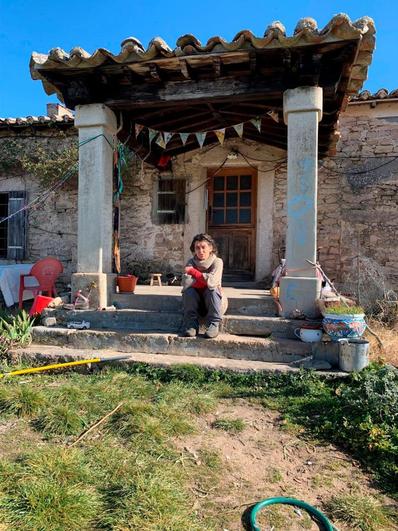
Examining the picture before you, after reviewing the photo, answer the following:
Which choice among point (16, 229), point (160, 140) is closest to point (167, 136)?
point (160, 140)

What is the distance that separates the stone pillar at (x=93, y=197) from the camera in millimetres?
4887

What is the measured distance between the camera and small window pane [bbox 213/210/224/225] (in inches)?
318

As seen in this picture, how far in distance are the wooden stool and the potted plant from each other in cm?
423

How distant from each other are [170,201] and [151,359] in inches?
190

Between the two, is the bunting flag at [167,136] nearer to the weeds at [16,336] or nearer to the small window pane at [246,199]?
the small window pane at [246,199]

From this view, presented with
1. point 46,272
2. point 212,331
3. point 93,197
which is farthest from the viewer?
point 46,272

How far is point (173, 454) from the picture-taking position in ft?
8.34

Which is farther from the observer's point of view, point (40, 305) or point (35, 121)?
point (35, 121)

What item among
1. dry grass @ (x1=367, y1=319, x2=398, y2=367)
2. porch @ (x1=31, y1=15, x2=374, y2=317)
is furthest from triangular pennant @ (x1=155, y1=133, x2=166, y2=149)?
dry grass @ (x1=367, y1=319, x2=398, y2=367)

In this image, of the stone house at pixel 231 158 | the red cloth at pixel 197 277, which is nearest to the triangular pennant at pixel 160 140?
the stone house at pixel 231 158

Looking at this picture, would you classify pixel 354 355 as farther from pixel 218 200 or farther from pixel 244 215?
pixel 218 200

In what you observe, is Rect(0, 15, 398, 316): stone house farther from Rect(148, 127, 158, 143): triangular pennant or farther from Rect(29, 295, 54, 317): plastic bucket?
Rect(29, 295, 54, 317): plastic bucket

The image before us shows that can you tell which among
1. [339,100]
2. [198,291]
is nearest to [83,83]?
[198,291]

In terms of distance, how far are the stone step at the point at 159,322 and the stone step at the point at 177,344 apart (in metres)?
0.15
